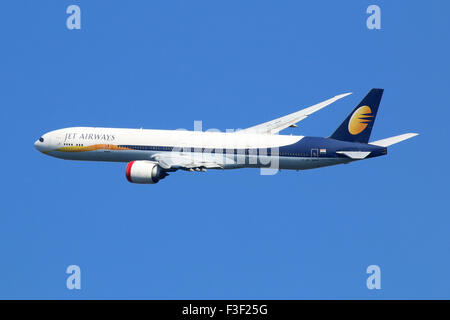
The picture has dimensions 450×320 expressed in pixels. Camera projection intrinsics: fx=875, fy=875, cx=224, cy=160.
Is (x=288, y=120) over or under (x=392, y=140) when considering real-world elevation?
over

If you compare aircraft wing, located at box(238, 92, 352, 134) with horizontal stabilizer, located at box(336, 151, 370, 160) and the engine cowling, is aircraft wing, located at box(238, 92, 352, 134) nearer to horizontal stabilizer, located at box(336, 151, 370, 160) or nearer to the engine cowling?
horizontal stabilizer, located at box(336, 151, 370, 160)

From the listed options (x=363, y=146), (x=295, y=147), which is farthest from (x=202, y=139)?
(x=363, y=146)

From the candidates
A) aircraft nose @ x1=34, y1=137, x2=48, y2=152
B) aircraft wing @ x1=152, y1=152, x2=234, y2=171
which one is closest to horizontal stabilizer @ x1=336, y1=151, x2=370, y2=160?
aircraft wing @ x1=152, y1=152, x2=234, y2=171

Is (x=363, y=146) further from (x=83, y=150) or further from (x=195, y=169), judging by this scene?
(x=83, y=150)

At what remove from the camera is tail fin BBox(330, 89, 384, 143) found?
71.8m

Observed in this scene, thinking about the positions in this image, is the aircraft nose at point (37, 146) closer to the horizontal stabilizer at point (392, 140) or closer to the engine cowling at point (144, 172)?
the engine cowling at point (144, 172)

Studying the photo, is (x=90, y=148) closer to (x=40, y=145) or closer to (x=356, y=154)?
(x=40, y=145)

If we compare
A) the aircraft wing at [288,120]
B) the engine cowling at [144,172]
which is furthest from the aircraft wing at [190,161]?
the aircraft wing at [288,120]

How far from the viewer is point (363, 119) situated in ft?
237

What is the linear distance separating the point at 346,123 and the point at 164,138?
15564mm

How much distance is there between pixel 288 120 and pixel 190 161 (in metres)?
11.6

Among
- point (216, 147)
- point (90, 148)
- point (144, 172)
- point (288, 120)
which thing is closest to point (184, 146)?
point (216, 147)

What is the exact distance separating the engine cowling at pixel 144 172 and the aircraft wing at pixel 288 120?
10578mm

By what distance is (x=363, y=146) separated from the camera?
72000mm
